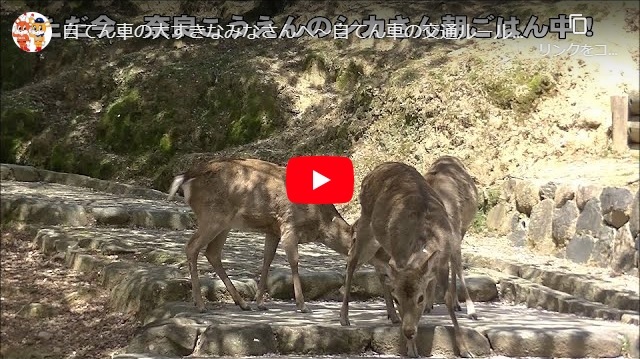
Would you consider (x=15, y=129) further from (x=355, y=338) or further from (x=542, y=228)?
(x=355, y=338)

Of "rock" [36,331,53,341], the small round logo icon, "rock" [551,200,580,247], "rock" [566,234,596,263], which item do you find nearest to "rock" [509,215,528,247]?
"rock" [551,200,580,247]

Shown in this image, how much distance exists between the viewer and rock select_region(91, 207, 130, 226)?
37.3ft

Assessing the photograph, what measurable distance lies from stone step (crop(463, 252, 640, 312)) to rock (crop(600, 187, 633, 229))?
25.5 inches

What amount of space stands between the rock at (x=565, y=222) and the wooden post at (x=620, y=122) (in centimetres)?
150

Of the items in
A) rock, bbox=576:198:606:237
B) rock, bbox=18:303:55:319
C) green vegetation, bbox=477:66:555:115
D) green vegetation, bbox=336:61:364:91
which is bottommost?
rock, bbox=18:303:55:319

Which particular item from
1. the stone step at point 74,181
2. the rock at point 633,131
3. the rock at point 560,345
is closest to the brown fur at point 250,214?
the rock at point 560,345

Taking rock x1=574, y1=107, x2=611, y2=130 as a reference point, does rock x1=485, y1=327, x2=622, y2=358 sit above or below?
below

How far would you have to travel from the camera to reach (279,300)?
876cm

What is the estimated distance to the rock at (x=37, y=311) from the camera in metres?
8.10

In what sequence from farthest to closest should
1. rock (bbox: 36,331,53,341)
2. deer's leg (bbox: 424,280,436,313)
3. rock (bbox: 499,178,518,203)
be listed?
rock (bbox: 499,178,518,203), rock (bbox: 36,331,53,341), deer's leg (bbox: 424,280,436,313)

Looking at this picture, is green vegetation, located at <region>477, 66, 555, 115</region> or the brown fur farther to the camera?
green vegetation, located at <region>477, 66, 555, 115</region>

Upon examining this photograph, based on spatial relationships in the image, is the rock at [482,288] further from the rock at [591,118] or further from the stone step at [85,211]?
the stone step at [85,211]

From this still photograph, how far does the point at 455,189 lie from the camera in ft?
28.2

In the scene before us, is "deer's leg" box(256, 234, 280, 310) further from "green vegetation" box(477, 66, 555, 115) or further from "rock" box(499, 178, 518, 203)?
"green vegetation" box(477, 66, 555, 115)
